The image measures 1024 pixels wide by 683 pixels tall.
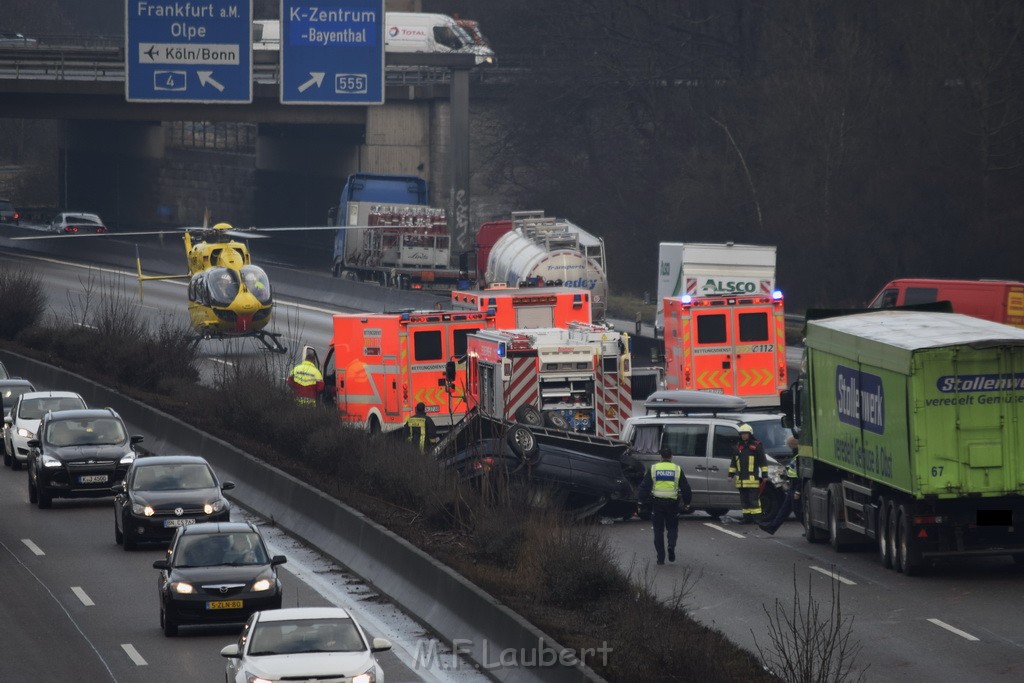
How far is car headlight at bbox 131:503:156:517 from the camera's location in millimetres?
23766

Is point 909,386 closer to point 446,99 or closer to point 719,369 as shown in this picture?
point 719,369

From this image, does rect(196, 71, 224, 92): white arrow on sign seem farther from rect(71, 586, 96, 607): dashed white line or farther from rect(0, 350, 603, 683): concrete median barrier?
rect(71, 586, 96, 607): dashed white line

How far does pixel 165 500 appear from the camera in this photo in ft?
78.3

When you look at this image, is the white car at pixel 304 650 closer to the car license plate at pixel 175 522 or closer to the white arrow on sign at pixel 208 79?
the car license plate at pixel 175 522

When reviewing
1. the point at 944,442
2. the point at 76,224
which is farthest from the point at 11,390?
the point at 76,224

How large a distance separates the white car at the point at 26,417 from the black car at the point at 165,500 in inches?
333

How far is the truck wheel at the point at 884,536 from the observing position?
21.9 m

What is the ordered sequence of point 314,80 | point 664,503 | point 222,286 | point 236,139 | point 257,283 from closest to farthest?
1. point 664,503
2. point 222,286
3. point 257,283
4. point 314,80
5. point 236,139

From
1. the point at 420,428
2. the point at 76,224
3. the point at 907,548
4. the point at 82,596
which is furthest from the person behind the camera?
the point at 76,224

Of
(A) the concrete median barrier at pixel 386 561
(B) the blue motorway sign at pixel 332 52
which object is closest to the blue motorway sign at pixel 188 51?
(B) the blue motorway sign at pixel 332 52

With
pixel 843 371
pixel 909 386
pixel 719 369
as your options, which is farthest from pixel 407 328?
pixel 909 386

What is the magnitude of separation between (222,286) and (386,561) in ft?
80.0

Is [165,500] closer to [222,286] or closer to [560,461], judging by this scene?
[560,461]

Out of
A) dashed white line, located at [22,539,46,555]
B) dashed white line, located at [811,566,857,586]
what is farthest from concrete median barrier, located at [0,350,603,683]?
dashed white line, located at [811,566,857,586]
